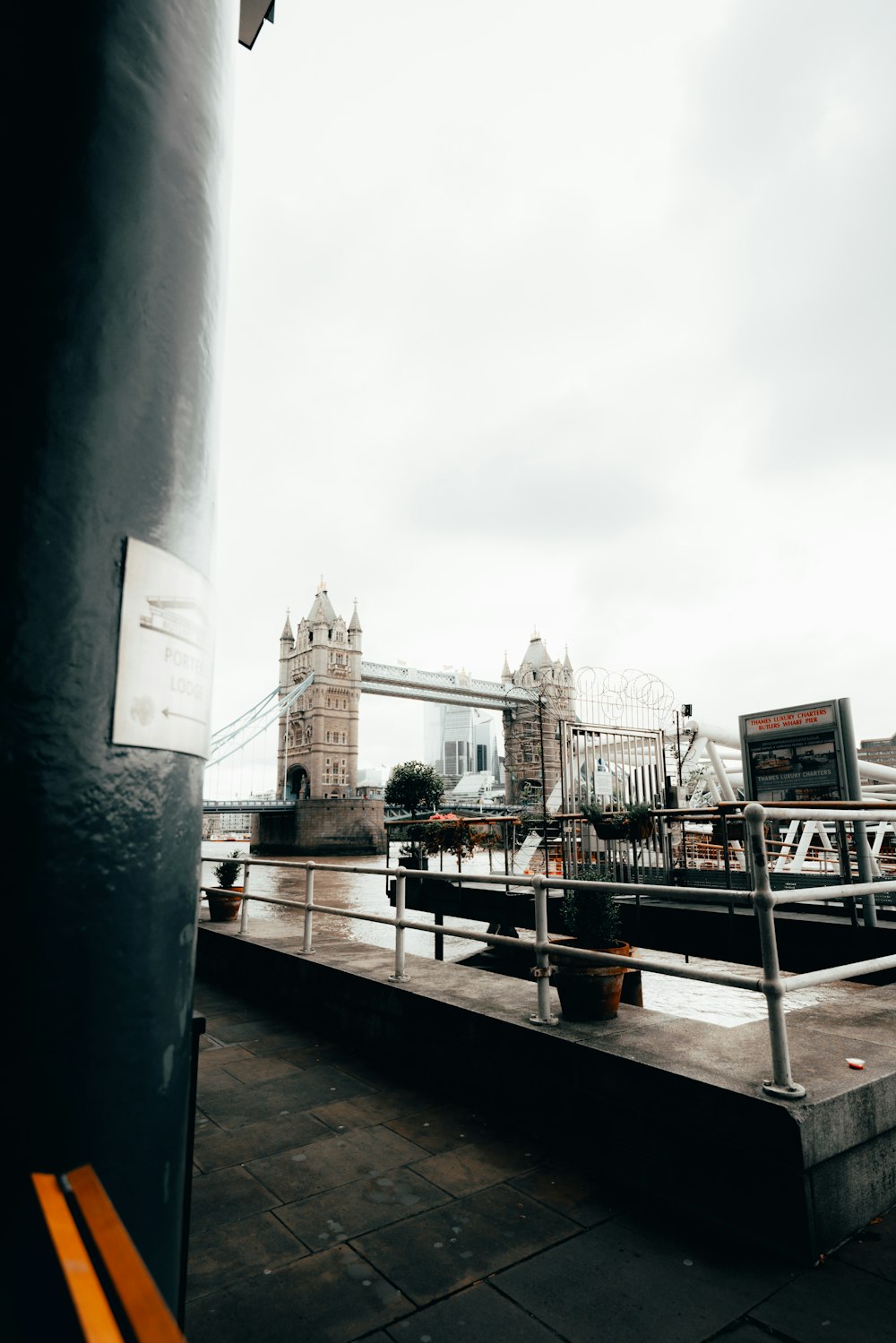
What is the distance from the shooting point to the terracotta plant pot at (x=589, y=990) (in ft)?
11.4

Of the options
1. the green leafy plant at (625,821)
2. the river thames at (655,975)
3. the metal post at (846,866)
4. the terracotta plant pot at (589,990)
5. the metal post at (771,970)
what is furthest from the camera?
the river thames at (655,975)

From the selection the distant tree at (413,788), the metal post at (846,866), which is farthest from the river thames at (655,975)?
the distant tree at (413,788)

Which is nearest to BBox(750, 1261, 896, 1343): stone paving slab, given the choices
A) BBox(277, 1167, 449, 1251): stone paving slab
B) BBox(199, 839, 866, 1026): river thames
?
BBox(277, 1167, 449, 1251): stone paving slab

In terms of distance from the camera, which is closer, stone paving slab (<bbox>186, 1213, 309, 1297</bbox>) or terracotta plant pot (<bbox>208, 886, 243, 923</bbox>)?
stone paving slab (<bbox>186, 1213, 309, 1297</bbox>)

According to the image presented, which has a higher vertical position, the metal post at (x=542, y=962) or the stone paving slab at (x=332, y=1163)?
the metal post at (x=542, y=962)

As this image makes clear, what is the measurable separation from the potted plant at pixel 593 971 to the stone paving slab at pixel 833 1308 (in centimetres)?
131

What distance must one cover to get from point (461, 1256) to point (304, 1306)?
1.66 ft

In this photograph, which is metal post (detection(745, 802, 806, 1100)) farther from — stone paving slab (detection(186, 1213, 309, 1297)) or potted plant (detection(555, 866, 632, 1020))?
stone paving slab (detection(186, 1213, 309, 1297))

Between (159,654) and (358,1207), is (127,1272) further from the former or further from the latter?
(358,1207)

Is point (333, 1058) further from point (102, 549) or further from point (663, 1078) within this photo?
point (102, 549)

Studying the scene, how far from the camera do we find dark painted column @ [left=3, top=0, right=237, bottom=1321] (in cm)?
131

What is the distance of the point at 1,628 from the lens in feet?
4.28

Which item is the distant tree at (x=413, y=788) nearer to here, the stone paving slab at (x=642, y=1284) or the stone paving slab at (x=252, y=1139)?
the stone paving slab at (x=252, y=1139)

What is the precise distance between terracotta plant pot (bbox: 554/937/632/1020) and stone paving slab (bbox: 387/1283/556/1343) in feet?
4.59
